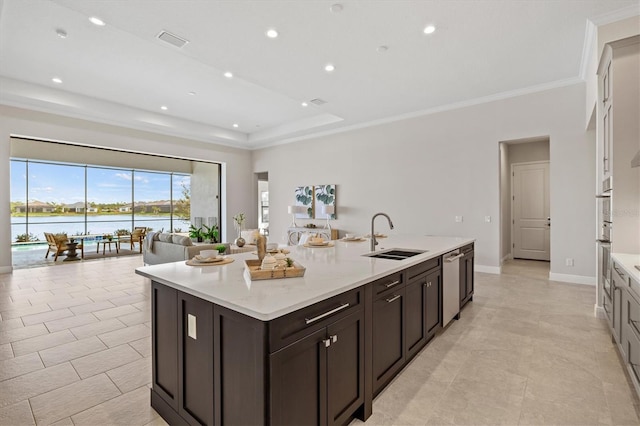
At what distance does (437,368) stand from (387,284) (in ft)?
3.13

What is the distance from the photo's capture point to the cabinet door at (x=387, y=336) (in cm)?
183

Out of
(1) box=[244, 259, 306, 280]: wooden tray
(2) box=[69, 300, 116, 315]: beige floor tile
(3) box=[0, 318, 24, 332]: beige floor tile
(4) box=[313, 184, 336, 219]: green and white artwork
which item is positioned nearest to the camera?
(1) box=[244, 259, 306, 280]: wooden tray

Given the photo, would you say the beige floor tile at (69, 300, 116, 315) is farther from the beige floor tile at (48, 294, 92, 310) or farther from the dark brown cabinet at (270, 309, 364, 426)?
the dark brown cabinet at (270, 309, 364, 426)

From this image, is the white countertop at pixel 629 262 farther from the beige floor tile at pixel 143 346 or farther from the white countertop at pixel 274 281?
the beige floor tile at pixel 143 346

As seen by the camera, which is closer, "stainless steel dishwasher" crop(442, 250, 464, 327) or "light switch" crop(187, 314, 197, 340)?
"light switch" crop(187, 314, 197, 340)

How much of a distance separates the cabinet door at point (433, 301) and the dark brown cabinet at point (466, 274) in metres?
0.77

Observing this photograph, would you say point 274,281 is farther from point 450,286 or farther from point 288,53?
point 288,53

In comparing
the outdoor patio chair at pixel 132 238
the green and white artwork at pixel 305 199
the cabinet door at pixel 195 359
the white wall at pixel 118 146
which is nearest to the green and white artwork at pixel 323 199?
the green and white artwork at pixel 305 199

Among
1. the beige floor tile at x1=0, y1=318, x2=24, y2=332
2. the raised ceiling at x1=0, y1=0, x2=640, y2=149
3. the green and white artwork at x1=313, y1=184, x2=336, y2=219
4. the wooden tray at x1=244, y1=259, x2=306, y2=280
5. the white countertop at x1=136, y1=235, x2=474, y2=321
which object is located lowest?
the beige floor tile at x1=0, y1=318, x2=24, y2=332

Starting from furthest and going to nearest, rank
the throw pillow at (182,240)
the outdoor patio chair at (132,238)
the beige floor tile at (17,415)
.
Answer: the outdoor patio chair at (132,238)
the throw pillow at (182,240)
the beige floor tile at (17,415)

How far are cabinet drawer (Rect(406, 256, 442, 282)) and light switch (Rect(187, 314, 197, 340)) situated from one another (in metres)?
1.43

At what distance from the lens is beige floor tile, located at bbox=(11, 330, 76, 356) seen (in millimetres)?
2637

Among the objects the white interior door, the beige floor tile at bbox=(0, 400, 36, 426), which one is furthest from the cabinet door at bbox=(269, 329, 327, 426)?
the white interior door

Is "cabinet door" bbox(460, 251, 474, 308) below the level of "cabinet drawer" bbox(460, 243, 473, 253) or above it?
below
